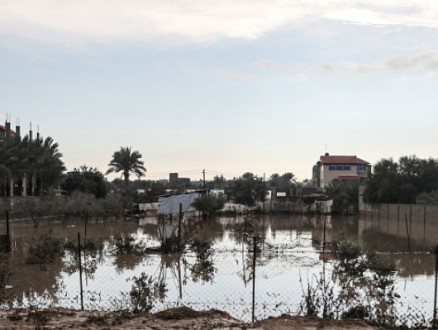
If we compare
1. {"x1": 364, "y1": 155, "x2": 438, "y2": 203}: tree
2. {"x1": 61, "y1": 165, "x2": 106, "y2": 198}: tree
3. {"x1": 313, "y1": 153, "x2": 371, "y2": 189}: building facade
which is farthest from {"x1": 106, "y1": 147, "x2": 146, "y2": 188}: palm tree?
{"x1": 313, "y1": 153, "x2": 371, "y2": 189}: building facade

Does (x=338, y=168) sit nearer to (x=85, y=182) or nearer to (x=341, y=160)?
(x=341, y=160)

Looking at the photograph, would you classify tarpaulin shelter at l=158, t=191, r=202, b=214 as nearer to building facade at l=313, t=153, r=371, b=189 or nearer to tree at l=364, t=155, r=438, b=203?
tree at l=364, t=155, r=438, b=203

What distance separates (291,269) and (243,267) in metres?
1.78

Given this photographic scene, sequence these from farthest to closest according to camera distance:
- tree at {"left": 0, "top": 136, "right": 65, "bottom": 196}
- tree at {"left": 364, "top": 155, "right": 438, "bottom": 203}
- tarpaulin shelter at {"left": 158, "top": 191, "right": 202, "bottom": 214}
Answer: tree at {"left": 364, "top": 155, "right": 438, "bottom": 203}
tree at {"left": 0, "top": 136, "right": 65, "bottom": 196}
tarpaulin shelter at {"left": 158, "top": 191, "right": 202, "bottom": 214}

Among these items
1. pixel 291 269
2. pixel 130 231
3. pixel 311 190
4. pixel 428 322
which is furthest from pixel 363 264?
pixel 311 190

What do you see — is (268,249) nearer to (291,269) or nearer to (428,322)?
(291,269)

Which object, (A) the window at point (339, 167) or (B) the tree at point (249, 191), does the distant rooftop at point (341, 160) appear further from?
(B) the tree at point (249, 191)

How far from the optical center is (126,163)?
76.3 meters

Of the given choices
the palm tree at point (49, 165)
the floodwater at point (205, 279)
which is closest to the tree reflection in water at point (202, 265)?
the floodwater at point (205, 279)

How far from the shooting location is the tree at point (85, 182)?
75125mm

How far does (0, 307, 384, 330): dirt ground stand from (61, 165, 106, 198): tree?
64.7m

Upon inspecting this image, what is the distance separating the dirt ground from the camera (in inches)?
408

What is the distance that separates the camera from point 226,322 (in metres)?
11.0

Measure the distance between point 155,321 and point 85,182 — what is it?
66360 mm
